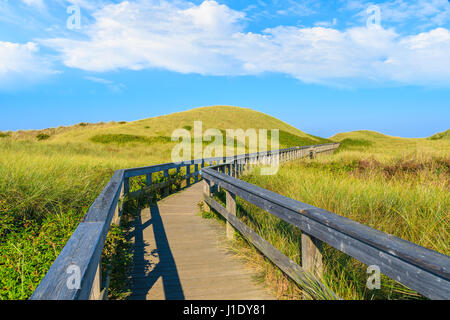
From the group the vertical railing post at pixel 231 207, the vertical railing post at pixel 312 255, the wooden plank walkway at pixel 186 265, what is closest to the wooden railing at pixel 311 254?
the vertical railing post at pixel 312 255

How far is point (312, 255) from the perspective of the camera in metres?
3.03

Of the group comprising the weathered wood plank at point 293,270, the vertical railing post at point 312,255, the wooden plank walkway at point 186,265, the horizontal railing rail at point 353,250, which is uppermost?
the horizontal railing rail at point 353,250

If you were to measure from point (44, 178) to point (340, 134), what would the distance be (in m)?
106

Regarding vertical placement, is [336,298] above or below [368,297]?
above

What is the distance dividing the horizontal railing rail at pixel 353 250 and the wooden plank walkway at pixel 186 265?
22.4 inches

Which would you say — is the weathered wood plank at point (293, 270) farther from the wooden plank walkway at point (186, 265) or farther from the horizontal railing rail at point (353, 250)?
the wooden plank walkway at point (186, 265)

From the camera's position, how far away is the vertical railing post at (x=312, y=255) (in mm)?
2975

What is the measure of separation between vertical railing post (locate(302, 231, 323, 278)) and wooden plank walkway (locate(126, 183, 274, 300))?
0.78m

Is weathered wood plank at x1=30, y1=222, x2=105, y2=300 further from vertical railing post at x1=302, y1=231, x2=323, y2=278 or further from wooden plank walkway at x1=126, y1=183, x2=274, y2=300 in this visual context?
vertical railing post at x1=302, y1=231, x2=323, y2=278

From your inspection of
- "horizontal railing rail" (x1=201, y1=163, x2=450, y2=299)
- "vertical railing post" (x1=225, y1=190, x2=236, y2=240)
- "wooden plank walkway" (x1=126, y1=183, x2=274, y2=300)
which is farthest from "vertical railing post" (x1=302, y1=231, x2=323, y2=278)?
"vertical railing post" (x1=225, y1=190, x2=236, y2=240)

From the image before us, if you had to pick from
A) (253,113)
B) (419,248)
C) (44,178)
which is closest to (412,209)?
(419,248)

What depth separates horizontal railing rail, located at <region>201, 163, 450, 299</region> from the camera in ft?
5.57

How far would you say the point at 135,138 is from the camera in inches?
2015
